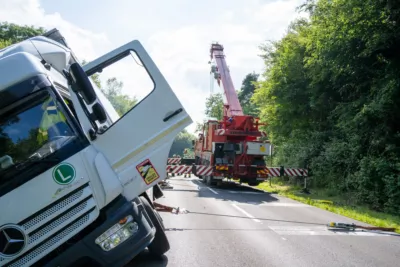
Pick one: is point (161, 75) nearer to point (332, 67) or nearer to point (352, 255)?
point (352, 255)

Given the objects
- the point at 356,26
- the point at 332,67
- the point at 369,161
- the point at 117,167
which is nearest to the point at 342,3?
the point at 356,26

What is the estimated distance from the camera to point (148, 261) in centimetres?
527

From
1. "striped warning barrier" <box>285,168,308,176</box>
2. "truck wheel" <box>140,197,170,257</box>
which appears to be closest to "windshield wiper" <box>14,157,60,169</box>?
"truck wheel" <box>140,197,170,257</box>

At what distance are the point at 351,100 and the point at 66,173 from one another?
14.3m

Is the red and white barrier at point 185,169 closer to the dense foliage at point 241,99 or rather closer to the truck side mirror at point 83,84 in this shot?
the truck side mirror at point 83,84

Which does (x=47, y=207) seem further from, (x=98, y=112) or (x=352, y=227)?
(x=352, y=227)

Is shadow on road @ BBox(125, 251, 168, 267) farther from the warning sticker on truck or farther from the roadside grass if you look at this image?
the roadside grass

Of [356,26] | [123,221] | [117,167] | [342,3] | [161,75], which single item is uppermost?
[342,3]

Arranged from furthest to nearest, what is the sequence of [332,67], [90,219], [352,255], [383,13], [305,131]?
[305,131] < [332,67] < [383,13] < [352,255] < [90,219]

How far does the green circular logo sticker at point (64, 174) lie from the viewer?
371 cm

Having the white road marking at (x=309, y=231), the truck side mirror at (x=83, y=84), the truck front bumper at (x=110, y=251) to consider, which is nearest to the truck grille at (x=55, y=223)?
the truck front bumper at (x=110, y=251)

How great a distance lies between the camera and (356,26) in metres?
13.3

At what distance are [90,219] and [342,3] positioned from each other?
12944 mm

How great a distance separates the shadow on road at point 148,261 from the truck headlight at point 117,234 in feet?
4.18
